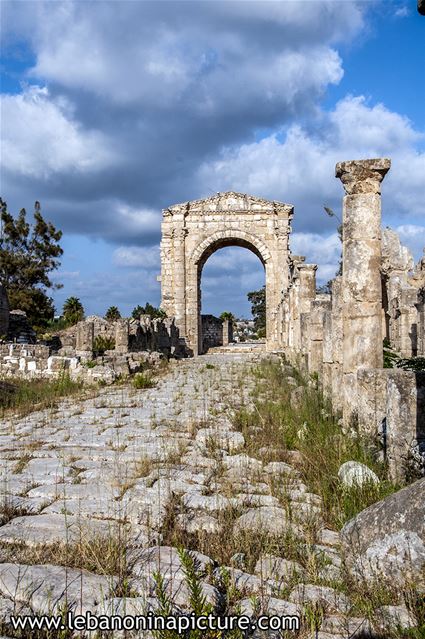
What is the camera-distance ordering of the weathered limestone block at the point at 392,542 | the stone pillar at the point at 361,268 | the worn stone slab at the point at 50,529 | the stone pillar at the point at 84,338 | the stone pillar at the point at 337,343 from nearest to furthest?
the weathered limestone block at the point at 392,542 < the worn stone slab at the point at 50,529 < the stone pillar at the point at 361,268 < the stone pillar at the point at 337,343 < the stone pillar at the point at 84,338

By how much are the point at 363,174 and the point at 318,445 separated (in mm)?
3460

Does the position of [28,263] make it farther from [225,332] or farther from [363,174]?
[363,174]

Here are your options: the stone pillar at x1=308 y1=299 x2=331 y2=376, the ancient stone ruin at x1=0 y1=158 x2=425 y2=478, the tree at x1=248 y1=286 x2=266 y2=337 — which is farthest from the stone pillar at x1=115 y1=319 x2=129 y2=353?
the tree at x1=248 y1=286 x2=266 y2=337

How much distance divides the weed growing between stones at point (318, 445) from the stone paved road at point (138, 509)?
16 centimetres

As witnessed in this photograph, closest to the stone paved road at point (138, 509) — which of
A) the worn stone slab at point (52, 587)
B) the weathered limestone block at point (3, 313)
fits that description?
the worn stone slab at point (52, 587)

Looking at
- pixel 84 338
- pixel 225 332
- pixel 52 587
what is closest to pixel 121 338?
pixel 84 338

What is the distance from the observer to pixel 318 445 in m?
5.47

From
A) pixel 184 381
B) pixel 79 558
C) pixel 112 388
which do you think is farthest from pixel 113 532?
pixel 184 381

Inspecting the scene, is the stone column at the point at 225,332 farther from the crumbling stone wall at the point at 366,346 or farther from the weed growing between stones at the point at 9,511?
the weed growing between stones at the point at 9,511

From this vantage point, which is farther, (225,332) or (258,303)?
(258,303)

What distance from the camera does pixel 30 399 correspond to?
10344 millimetres

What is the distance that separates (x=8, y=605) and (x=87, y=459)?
10.0ft

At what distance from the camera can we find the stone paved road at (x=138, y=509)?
2.67 m

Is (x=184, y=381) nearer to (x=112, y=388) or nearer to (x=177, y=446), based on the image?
(x=112, y=388)
